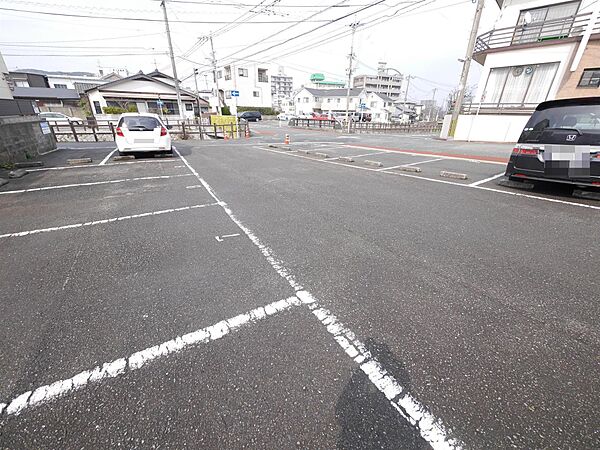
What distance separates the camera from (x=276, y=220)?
13.1 ft

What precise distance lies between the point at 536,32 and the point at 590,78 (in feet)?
13.8

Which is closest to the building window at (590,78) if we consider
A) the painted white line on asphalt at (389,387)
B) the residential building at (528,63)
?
the residential building at (528,63)

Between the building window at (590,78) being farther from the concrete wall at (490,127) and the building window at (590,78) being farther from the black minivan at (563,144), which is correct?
the black minivan at (563,144)

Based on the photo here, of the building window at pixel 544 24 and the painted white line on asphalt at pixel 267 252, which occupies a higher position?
the building window at pixel 544 24

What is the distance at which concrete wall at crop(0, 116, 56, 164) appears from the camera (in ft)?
25.3

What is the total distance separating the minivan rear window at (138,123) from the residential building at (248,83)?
45.0m

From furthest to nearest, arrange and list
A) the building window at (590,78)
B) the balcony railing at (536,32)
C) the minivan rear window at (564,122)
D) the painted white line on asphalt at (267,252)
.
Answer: the balcony railing at (536,32) → the building window at (590,78) → the minivan rear window at (564,122) → the painted white line on asphalt at (267,252)

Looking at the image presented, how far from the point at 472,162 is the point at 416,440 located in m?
10.2

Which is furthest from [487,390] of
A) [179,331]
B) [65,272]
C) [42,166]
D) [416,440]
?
[42,166]

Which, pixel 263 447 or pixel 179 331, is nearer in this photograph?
pixel 263 447

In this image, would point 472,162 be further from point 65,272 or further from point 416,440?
point 65,272

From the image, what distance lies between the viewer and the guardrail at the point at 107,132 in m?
15.4

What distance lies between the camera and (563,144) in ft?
14.8

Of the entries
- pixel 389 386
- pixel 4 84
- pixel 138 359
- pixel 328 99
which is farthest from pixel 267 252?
pixel 328 99
